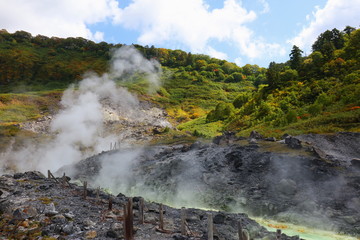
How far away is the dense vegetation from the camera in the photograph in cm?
3881

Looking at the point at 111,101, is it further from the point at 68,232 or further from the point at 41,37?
the point at 41,37

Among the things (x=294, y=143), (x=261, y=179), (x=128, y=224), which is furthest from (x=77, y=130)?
(x=128, y=224)

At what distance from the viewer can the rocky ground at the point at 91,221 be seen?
12.1 metres

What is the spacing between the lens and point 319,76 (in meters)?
51.0

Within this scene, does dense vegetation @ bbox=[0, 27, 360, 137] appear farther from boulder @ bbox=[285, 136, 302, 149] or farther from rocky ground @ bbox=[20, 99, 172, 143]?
boulder @ bbox=[285, 136, 302, 149]

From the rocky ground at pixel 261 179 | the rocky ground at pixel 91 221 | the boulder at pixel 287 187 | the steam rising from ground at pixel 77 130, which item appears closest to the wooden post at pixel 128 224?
the rocky ground at pixel 91 221

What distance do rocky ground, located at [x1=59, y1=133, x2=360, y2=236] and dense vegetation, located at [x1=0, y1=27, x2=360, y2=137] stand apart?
34.9 feet

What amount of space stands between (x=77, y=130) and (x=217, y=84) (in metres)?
72.4

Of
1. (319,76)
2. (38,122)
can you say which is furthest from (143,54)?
(319,76)

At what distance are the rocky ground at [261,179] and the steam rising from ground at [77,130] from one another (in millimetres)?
9512

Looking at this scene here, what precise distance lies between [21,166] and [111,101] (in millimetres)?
35597

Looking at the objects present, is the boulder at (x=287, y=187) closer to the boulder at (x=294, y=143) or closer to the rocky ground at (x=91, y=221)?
the rocky ground at (x=91, y=221)

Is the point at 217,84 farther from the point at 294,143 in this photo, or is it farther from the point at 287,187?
the point at 287,187

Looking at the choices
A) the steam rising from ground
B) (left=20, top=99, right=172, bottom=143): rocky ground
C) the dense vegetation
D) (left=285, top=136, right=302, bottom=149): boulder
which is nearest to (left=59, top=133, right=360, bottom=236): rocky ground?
(left=285, top=136, right=302, bottom=149): boulder
